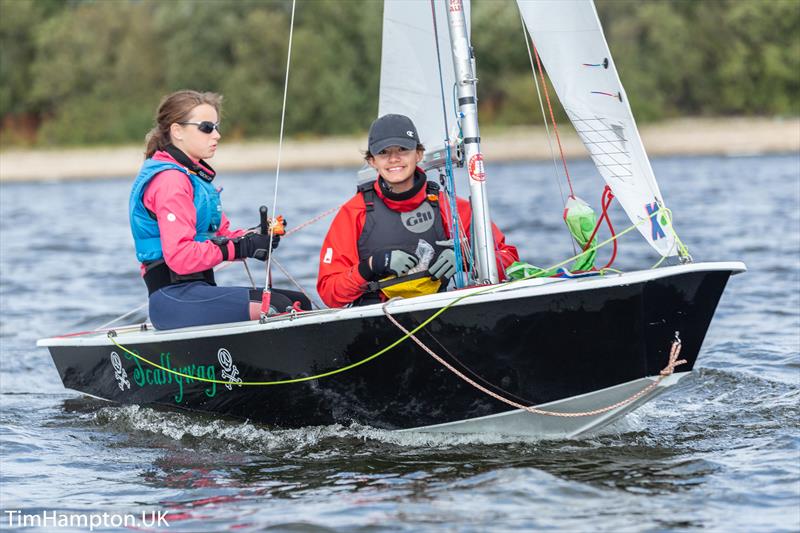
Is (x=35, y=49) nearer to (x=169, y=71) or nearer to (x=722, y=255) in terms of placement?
(x=169, y=71)

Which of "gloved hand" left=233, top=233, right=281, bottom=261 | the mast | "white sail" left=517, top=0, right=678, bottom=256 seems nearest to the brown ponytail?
"gloved hand" left=233, top=233, right=281, bottom=261

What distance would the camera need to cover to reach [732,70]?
140ft

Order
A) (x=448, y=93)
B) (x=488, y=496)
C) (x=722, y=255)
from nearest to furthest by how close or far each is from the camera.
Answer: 1. (x=488, y=496)
2. (x=448, y=93)
3. (x=722, y=255)

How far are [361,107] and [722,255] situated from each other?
107ft

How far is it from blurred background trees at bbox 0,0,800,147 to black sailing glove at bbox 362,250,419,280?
36.9 m

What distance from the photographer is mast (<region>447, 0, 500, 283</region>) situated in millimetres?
5484

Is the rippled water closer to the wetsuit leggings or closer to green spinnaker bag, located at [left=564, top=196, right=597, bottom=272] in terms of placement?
the wetsuit leggings

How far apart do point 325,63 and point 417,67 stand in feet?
124

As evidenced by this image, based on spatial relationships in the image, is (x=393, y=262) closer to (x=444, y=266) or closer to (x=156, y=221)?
(x=444, y=266)

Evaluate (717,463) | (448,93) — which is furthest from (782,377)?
(448,93)

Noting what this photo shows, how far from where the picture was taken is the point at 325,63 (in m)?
43.9

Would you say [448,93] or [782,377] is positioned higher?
[448,93]

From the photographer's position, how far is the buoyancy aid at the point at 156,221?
5.73 m

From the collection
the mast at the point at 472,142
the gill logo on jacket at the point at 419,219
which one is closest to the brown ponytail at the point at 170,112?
the gill logo on jacket at the point at 419,219
